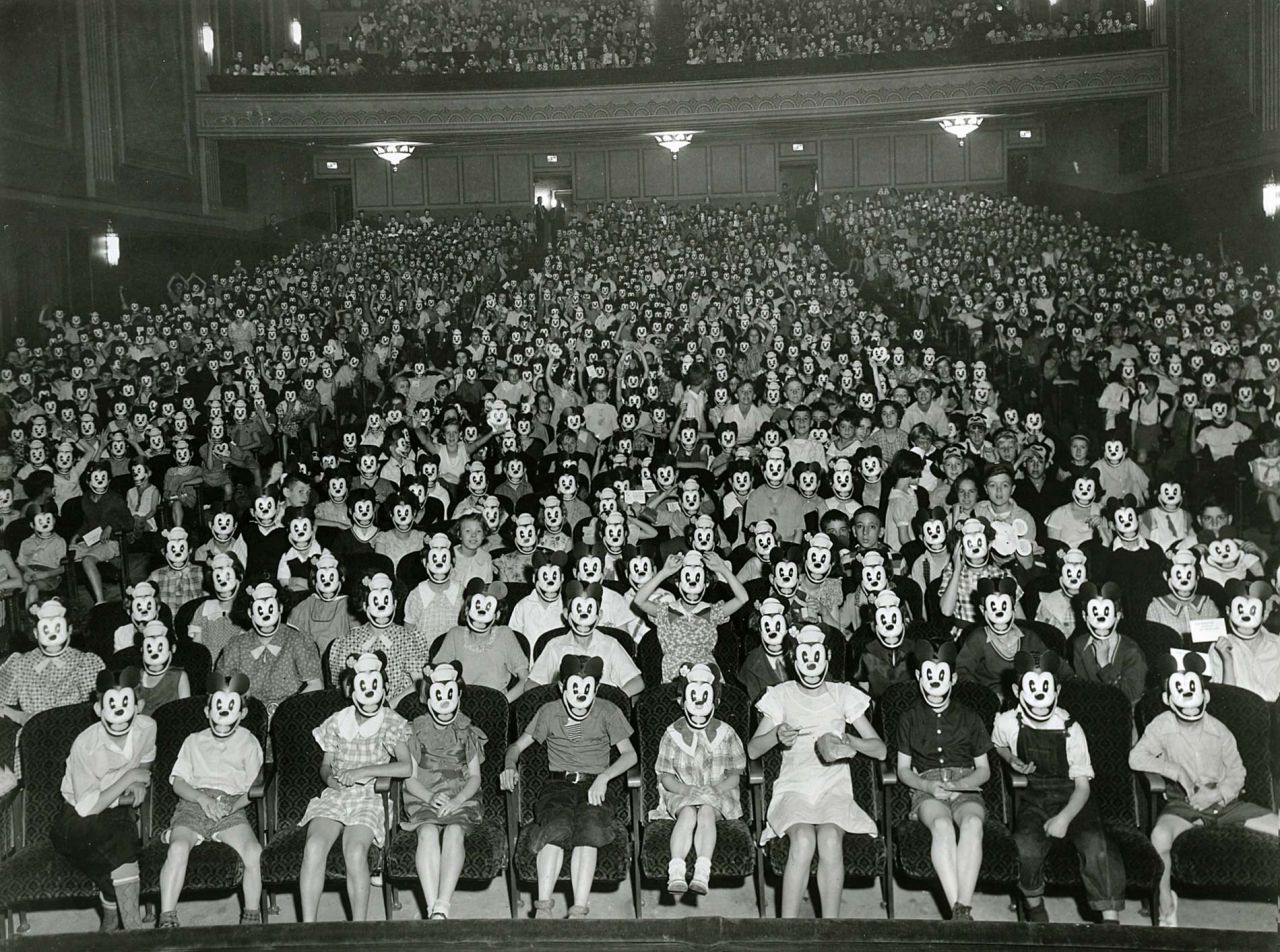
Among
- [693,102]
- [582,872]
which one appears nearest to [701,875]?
[582,872]

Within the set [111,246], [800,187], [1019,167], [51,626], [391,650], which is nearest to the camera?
[51,626]

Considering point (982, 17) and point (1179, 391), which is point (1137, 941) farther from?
point (982, 17)

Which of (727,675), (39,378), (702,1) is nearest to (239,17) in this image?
(702,1)

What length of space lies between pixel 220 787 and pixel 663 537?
358 cm

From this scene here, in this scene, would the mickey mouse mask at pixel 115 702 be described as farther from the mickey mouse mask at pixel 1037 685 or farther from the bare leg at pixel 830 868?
the mickey mouse mask at pixel 1037 685

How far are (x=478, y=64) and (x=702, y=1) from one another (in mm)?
4621

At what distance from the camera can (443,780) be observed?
450cm

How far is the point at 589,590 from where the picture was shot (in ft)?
18.5

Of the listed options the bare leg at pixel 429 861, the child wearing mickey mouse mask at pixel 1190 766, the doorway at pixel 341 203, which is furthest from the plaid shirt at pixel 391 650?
the doorway at pixel 341 203

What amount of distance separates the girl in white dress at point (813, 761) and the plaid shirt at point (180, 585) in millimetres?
3575

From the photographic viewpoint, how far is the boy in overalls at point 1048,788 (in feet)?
13.3

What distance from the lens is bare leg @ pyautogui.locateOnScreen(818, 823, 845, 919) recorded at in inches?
164

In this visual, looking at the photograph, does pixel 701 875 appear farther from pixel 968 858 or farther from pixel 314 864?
pixel 314 864

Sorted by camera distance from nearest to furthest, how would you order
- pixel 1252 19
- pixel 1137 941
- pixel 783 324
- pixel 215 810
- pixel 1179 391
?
pixel 1137 941, pixel 215 810, pixel 1179 391, pixel 783 324, pixel 1252 19
